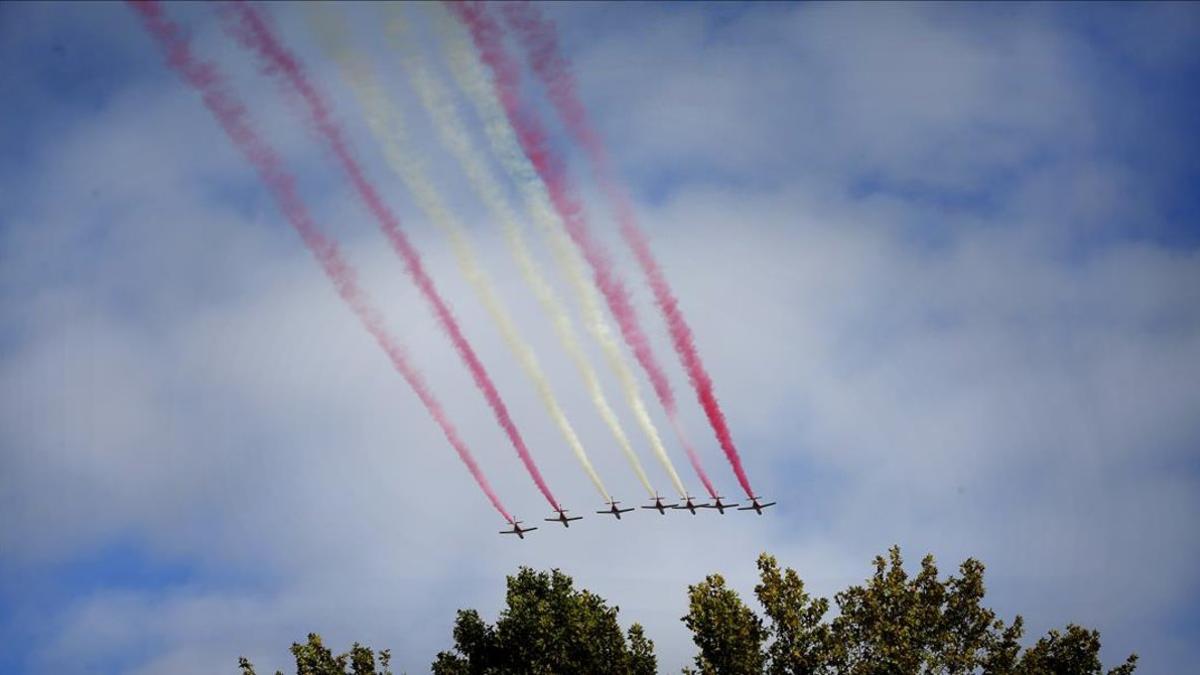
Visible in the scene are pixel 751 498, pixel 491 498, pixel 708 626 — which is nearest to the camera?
pixel 708 626

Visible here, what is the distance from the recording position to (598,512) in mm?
73688

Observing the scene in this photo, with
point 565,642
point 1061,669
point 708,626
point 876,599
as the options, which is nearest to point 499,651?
point 565,642

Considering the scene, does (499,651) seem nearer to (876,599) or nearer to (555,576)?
(555,576)

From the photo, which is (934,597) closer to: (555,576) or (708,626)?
(708,626)

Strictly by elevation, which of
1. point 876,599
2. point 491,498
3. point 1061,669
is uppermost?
point 491,498

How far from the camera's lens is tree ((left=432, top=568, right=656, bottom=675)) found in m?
59.9

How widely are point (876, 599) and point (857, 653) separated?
3716 millimetres

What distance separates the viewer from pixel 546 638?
6081 centimetres

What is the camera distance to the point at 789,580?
59719 mm

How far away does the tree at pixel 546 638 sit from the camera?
59.9 m

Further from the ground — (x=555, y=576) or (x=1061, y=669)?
(x=555, y=576)

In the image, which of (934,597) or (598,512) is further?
(598,512)

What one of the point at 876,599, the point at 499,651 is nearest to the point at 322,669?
the point at 499,651

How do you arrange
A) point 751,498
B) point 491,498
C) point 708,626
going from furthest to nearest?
point 751,498 → point 491,498 → point 708,626
